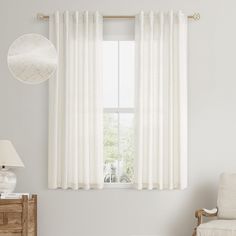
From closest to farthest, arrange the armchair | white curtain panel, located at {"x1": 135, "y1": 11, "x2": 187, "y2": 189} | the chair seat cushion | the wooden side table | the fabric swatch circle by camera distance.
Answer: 1. the chair seat cushion
2. the wooden side table
3. the armchair
4. white curtain panel, located at {"x1": 135, "y1": 11, "x2": 187, "y2": 189}
5. the fabric swatch circle

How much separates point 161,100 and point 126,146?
24.2 inches

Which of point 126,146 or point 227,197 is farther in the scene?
point 126,146

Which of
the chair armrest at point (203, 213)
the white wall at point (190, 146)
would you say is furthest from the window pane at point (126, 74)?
the chair armrest at point (203, 213)

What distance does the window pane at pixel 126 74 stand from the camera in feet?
22.7

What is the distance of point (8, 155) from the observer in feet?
21.2

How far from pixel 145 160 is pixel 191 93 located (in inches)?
32.8

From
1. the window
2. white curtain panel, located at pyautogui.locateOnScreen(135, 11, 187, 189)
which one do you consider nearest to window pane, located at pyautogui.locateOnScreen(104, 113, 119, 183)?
the window

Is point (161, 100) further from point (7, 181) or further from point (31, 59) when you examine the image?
point (7, 181)

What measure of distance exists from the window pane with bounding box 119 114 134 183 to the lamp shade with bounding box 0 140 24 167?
1.09 m

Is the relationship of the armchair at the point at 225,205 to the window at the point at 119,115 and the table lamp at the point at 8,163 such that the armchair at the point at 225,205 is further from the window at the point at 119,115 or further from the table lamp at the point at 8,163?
the table lamp at the point at 8,163

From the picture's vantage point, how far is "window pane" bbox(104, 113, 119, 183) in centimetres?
693

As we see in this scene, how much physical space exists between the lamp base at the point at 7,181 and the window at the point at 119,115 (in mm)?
983

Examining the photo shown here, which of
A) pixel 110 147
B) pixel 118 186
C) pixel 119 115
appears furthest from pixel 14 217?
pixel 119 115

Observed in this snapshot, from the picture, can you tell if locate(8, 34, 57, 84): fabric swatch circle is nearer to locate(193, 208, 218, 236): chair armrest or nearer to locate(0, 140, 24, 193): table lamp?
locate(0, 140, 24, 193): table lamp
